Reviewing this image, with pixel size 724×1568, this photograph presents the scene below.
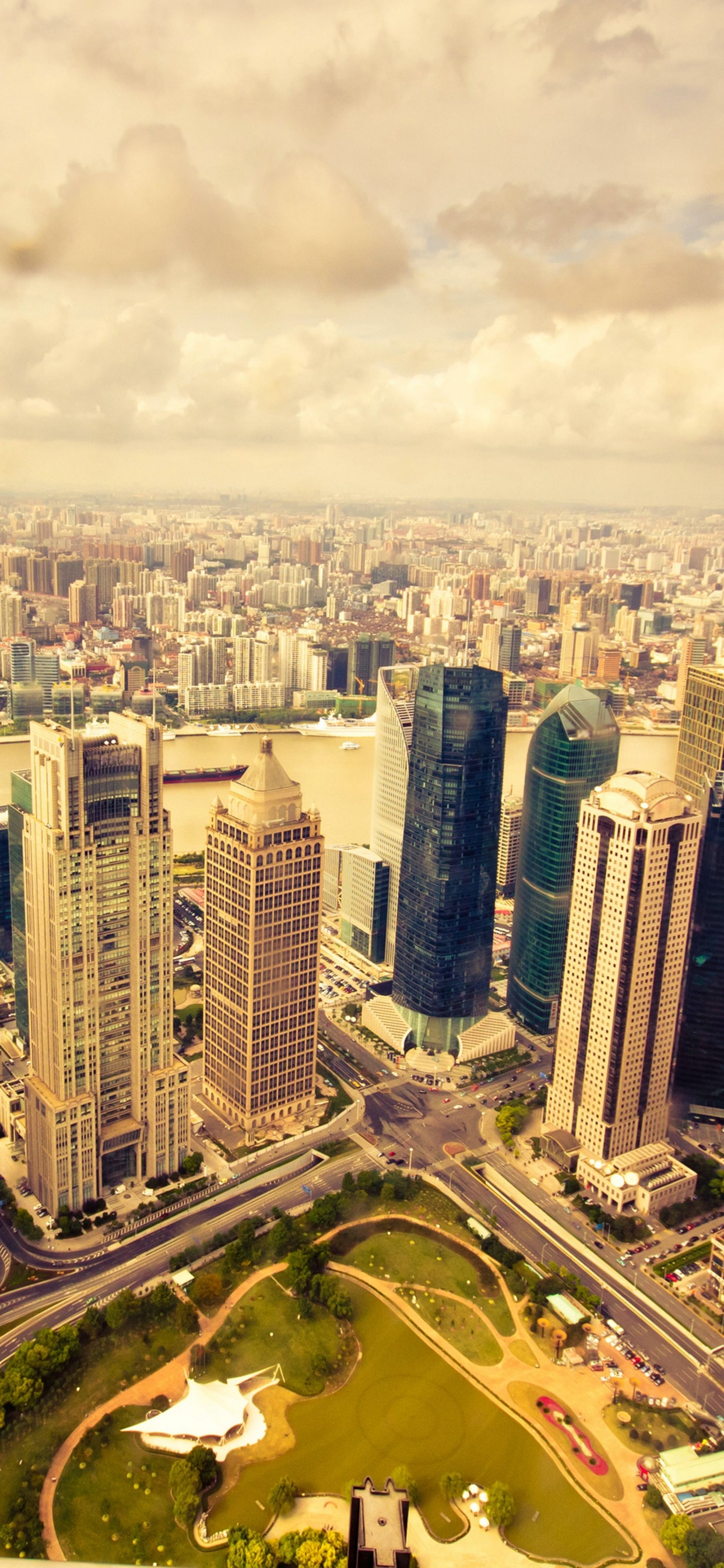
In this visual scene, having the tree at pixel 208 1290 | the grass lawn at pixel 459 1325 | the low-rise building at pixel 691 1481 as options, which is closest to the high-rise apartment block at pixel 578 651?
the grass lawn at pixel 459 1325

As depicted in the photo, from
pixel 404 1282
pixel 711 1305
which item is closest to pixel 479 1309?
pixel 404 1282

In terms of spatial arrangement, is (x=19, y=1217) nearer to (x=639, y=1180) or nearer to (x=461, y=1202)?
(x=461, y=1202)

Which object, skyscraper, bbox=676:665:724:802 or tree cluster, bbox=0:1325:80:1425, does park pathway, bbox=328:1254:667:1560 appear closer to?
tree cluster, bbox=0:1325:80:1425

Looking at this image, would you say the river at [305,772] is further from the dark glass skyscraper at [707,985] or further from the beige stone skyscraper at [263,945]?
the beige stone skyscraper at [263,945]

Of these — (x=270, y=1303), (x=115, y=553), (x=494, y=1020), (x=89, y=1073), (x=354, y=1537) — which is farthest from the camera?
(x=115, y=553)

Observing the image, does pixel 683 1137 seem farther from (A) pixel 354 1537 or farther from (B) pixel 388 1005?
(A) pixel 354 1537

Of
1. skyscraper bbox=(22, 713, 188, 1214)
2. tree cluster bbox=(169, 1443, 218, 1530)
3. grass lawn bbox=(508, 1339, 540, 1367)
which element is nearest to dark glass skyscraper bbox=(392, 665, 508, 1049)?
skyscraper bbox=(22, 713, 188, 1214)

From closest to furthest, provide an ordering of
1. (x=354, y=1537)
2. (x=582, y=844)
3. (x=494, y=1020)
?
1. (x=354, y=1537)
2. (x=582, y=844)
3. (x=494, y=1020)
